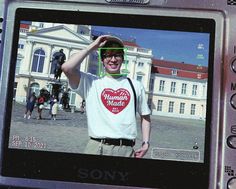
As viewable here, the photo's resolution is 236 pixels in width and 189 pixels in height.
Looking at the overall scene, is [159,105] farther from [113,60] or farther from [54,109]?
[54,109]

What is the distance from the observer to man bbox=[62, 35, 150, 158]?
1605 millimetres

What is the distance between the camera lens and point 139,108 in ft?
5.37

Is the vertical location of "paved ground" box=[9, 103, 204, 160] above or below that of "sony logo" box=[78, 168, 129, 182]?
above

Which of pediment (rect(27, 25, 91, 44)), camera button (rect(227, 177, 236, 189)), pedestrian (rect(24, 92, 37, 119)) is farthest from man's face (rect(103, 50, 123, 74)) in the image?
camera button (rect(227, 177, 236, 189))

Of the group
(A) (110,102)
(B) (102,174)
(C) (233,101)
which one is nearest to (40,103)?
(A) (110,102)

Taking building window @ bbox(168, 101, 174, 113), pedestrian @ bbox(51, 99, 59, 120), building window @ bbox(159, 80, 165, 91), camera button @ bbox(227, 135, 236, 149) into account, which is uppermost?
building window @ bbox(159, 80, 165, 91)

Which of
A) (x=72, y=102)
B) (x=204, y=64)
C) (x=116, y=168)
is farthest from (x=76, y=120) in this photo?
(x=204, y=64)

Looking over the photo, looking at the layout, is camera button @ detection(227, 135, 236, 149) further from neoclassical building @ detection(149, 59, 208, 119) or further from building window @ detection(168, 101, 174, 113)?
building window @ detection(168, 101, 174, 113)

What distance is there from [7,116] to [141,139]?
24.3 inches

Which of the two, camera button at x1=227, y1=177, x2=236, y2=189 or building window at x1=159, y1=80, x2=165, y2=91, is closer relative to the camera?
camera button at x1=227, y1=177, x2=236, y2=189

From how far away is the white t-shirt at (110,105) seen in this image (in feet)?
5.29

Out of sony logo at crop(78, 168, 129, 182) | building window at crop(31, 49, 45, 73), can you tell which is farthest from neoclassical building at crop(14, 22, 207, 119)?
sony logo at crop(78, 168, 129, 182)

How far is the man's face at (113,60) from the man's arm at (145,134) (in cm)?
25

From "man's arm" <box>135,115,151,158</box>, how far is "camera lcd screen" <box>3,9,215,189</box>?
0.02m
